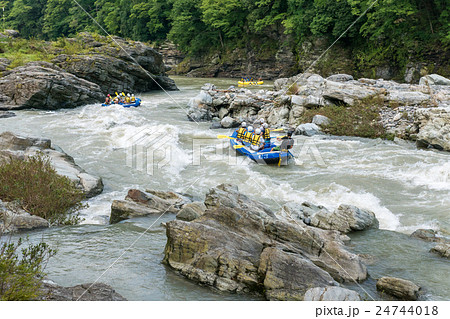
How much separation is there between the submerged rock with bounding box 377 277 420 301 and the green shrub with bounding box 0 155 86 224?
17.0 feet

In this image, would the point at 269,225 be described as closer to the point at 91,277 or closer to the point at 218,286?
the point at 218,286

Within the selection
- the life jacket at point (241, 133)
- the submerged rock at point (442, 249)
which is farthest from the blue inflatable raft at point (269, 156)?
the submerged rock at point (442, 249)

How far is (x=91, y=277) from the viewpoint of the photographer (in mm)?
4996

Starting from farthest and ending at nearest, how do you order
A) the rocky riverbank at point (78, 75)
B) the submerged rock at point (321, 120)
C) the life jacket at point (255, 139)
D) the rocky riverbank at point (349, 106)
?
the rocky riverbank at point (78, 75) → the submerged rock at point (321, 120) → the rocky riverbank at point (349, 106) → the life jacket at point (255, 139)

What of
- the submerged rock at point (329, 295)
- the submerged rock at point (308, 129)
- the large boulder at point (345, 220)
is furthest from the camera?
the submerged rock at point (308, 129)

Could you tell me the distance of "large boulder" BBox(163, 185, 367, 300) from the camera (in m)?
4.73

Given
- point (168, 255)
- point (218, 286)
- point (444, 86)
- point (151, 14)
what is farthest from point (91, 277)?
point (151, 14)

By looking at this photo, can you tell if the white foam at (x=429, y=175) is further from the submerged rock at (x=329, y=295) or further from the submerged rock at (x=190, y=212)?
the submerged rock at (x=329, y=295)

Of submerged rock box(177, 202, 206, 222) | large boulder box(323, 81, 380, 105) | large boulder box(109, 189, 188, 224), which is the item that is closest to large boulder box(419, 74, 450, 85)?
large boulder box(323, 81, 380, 105)

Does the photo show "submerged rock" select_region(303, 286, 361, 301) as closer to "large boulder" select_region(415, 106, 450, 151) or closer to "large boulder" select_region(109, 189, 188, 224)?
"large boulder" select_region(109, 189, 188, 224)

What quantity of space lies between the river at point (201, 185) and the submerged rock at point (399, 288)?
17 centimetres

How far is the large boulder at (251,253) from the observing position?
4734mm

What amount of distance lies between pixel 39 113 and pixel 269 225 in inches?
700

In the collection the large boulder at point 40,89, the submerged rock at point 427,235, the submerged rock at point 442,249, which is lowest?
the submerged rock at point 427,235
